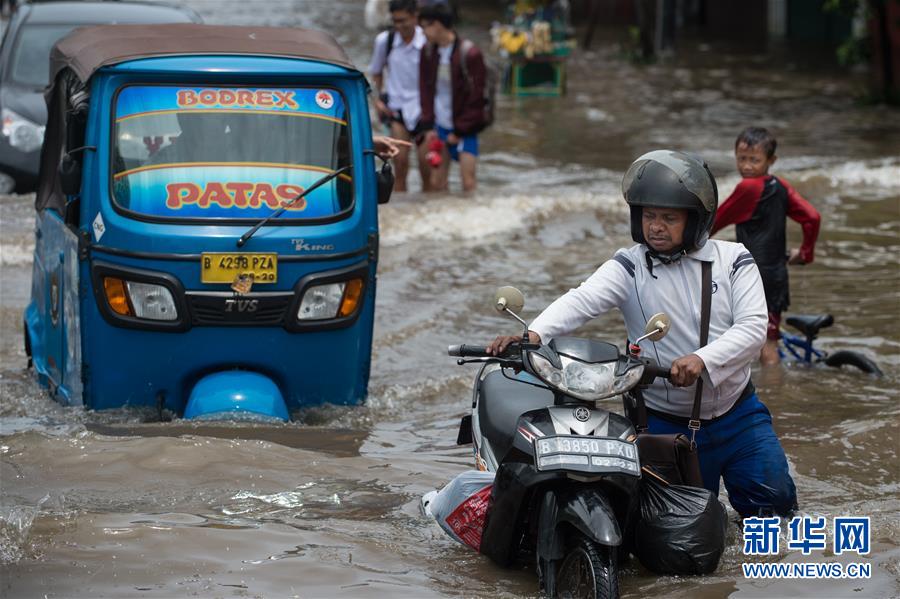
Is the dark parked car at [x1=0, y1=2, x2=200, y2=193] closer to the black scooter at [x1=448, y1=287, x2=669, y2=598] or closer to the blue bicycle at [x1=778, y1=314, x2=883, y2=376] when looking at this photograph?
the blue bicycle at [x1=778, y1=314, x2=883, y2=376]

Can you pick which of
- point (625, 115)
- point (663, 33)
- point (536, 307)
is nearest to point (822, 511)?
point (536, 307)

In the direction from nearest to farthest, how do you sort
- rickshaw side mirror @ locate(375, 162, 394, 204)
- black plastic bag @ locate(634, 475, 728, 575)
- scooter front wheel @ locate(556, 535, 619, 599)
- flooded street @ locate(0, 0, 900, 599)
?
scooter front wheel @ locate(556, 535, 619, 599) → black plastic bag @ locate(634, 475, 728, 575) → flooded street @ locate(0, 0, 900, 599) → rickshaw side mirror @ locate(375, 162, 394, 204)

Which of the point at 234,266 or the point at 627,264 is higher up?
the point at 627,264

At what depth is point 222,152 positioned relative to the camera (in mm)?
6930

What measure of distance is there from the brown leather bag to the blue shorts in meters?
8.53

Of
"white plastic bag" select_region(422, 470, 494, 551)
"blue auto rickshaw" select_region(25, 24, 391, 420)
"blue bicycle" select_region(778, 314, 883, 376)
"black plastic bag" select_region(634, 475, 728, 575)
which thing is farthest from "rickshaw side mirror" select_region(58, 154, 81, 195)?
"blue bicycle" select_region(778, 314, 883, 376)

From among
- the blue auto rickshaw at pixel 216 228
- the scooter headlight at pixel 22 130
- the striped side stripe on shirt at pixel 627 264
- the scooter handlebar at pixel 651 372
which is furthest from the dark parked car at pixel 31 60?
the scooter handlebar at pixel 651 372

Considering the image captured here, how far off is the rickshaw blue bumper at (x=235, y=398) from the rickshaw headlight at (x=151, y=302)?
36 centimetres

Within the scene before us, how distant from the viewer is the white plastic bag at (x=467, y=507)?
5027mm

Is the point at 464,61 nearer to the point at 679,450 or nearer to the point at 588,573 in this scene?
the point at 679,450

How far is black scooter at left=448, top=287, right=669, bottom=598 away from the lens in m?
4.41

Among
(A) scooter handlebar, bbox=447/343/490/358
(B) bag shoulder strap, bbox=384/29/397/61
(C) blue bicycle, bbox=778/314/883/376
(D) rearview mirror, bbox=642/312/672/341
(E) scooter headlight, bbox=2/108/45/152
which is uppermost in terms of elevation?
(D) rearview mirror, bbox=642/312/672/341

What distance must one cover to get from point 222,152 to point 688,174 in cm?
274

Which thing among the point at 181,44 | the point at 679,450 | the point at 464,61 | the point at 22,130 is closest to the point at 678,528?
the point at 679,450
